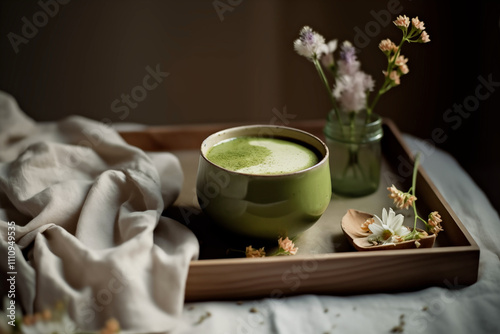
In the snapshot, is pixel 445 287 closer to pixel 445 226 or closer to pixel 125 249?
pixel 445 226

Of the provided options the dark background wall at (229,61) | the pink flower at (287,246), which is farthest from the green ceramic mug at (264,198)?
the dark background wall at (229,61)

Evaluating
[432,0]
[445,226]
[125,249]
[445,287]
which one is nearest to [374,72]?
[432,0]

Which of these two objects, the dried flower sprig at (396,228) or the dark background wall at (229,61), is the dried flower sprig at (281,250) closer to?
the dried flower sprig at (396,228)

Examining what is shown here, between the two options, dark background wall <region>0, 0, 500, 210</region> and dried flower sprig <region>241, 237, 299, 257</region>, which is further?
dark background wall <region>0, 0, 500, 210</region>

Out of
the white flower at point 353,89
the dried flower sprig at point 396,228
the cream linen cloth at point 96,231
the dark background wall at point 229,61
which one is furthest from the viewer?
the dark background wall at point 229,61

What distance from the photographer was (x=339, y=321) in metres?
0.64

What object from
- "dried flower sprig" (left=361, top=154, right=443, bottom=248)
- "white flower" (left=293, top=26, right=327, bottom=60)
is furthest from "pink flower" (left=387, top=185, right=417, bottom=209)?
"white flower" (left=293, top=26, right=327, bottom=60)

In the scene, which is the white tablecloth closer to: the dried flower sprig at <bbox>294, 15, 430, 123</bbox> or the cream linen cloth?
the cream linen cloth

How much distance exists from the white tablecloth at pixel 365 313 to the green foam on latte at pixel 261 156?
0.55 feet

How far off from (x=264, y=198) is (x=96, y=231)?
0.22m

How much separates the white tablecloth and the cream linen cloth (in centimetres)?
5

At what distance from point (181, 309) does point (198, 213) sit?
22 centimetres

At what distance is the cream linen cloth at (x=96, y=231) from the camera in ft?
2.03

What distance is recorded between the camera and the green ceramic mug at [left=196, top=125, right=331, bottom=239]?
0.69 m
